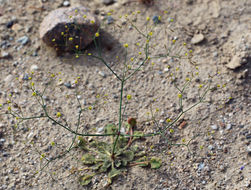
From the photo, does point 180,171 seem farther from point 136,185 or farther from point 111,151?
point 111,151

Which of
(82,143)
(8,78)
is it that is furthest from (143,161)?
(8,78)

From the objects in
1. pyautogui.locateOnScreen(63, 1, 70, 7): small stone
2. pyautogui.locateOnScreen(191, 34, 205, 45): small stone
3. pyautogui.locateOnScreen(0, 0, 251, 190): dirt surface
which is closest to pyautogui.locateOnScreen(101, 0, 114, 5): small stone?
pyautogui.locateOnScreen(0, 0, 251, 190): dirt surface

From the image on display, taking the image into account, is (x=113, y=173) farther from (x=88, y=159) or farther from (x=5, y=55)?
(x=5, y=55)

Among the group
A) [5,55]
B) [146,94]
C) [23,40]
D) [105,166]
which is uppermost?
[23,40]

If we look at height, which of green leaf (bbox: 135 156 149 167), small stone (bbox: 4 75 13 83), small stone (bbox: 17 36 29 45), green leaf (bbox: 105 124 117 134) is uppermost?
small stone (bbox: 17 36 29 45)

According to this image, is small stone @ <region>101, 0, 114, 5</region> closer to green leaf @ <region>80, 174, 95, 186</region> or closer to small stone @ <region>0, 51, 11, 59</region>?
small stone @ <region>0, 51, 11, 59</region>
